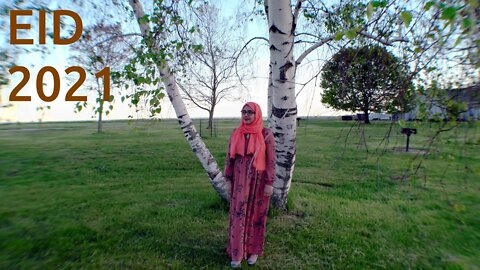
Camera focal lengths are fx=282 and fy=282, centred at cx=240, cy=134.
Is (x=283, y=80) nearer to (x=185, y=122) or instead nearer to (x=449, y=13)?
(x=185, y=122)

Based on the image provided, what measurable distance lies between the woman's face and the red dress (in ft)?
0.78

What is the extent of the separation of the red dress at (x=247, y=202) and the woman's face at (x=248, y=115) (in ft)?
0.78

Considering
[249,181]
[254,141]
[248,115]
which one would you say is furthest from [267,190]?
[248,115]

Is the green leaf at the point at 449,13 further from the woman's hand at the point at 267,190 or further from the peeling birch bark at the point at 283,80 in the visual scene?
the peeling birch bark at the point at 283,80

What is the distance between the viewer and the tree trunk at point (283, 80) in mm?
4188

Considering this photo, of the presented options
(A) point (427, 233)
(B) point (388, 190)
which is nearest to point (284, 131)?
(A) point (427, 233)

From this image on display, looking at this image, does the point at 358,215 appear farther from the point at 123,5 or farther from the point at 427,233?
the point at 123,5

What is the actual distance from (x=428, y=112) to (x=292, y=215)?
2847mm

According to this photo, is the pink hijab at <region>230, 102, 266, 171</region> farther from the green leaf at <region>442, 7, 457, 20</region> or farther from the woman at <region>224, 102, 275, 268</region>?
the green leaf at <region>442, 7, 457, 20</region>

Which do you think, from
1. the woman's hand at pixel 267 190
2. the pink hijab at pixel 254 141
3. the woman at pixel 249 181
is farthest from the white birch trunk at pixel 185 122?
the woman's hand at pixel 267 190

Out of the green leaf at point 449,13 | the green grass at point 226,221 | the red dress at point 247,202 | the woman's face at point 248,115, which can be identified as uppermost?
the green leaf at point 449,13

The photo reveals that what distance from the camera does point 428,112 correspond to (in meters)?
3.42

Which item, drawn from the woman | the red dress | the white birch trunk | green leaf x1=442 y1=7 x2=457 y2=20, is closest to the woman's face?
the woman

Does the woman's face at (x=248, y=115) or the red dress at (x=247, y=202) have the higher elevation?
the woman's face at (x=248, y=115)
